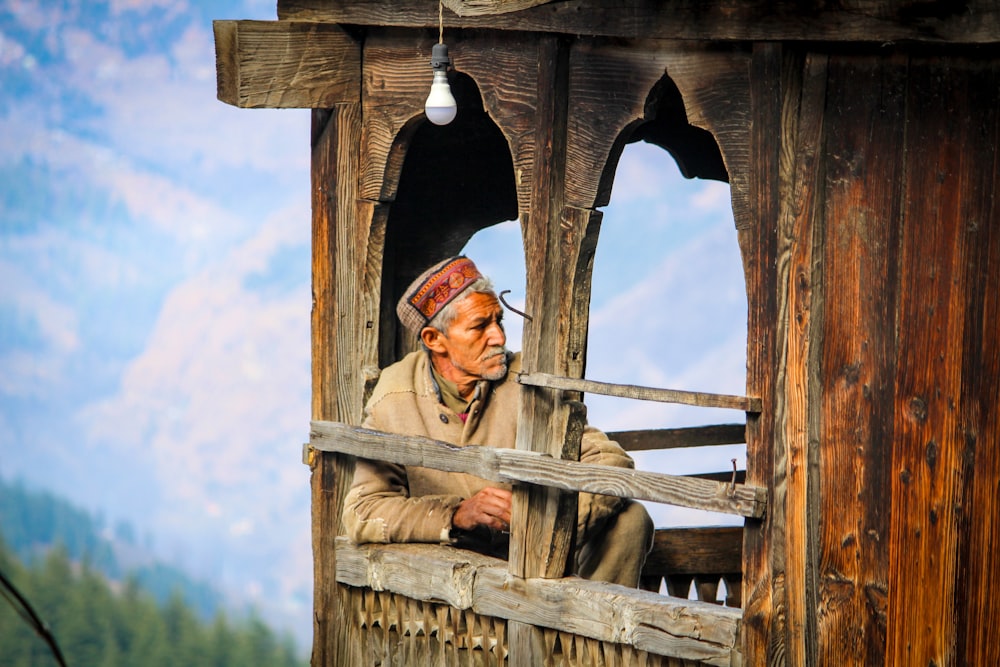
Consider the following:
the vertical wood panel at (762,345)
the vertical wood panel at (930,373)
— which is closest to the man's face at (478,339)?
the vertical wood panel at (762,345)

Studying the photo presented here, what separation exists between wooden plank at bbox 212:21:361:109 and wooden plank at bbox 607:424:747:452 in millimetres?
2627

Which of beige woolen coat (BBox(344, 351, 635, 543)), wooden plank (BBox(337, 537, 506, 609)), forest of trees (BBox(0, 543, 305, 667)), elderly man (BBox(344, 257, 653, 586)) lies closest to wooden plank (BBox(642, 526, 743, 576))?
elderly man (BBox(344, 257, 653, 586))

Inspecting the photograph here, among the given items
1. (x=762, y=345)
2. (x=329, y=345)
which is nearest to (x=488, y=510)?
(x=329, y=345)

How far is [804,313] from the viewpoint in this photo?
16.5 feet

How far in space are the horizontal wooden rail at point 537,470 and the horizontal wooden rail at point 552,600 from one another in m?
0.37

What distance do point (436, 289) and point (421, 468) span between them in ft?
2.32

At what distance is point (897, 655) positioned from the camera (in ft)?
16.6

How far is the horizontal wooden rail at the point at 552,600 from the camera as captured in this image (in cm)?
525

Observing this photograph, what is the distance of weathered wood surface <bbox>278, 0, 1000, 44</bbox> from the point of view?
468 centimetres

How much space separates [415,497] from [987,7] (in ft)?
9.48

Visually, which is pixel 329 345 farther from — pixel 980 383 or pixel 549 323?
pixel 980 383

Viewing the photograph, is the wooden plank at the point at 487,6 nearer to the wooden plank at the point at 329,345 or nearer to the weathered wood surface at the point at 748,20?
the weathered wood surface at the point at 748,20

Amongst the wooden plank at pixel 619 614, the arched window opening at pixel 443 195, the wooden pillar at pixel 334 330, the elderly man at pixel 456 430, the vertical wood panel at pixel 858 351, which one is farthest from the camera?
the arched window opening at pixel 443 195

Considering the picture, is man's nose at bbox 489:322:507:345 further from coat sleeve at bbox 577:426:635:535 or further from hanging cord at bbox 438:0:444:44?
hanging cord at bbox 438:0:444:44
